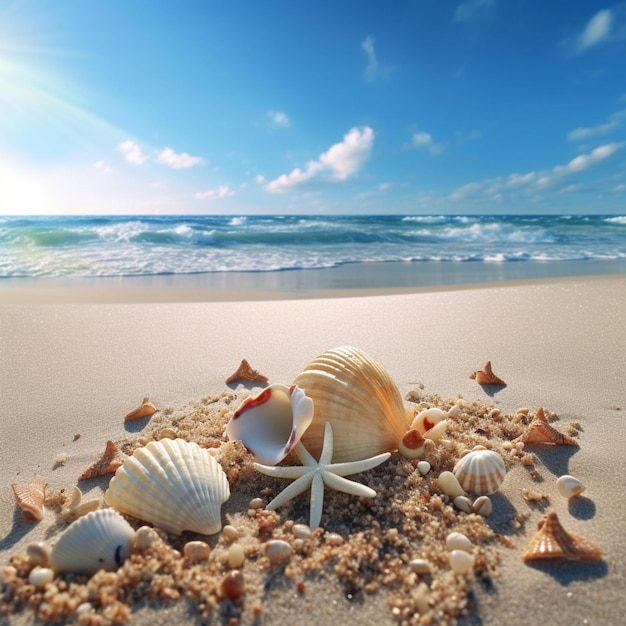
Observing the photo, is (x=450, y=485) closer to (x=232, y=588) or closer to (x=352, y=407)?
(x=352, y=407)

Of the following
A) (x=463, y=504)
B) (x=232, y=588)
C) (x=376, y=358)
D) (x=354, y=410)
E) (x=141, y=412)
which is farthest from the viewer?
(x=376, y=358)

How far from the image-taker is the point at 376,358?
13.8 feet

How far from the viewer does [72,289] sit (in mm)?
8211

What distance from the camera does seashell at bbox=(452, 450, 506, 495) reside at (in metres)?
2.21

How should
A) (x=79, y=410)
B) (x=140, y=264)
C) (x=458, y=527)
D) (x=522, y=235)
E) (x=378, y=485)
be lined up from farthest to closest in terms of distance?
1. (x=522, y=235)
2. (x=140, y=264)
3. (x=79, y=410)
4. (x=378, y=485)
5. (x=458, y=527)

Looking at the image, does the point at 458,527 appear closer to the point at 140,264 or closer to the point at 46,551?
the point at 46,551

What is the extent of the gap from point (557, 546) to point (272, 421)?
4.54 ft

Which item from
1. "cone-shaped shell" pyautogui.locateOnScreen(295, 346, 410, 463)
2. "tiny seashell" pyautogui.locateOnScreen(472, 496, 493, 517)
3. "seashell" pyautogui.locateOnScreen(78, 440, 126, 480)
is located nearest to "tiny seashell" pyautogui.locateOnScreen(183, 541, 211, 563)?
"cone-shaped shell" pyautogui.locateOnScreen(295, 346, 410, 463)

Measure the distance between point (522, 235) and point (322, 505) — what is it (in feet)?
76.3

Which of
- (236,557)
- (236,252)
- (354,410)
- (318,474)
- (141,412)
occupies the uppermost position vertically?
(354,410)

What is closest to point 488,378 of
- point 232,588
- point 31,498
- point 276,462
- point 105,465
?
point 276,462

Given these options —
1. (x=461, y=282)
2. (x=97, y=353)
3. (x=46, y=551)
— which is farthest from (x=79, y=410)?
(x=461, y=282)

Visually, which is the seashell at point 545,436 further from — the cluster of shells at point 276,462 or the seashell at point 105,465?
the seashell at point 105,465

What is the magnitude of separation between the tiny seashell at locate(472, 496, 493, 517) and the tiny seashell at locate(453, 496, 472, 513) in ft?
0.07
